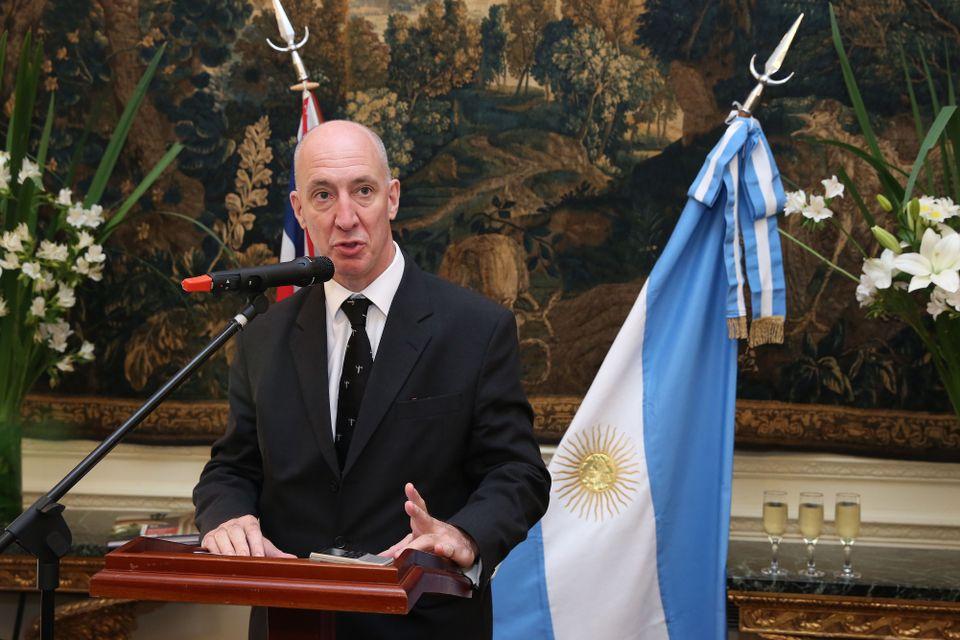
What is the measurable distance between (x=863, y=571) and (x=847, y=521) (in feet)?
0.80

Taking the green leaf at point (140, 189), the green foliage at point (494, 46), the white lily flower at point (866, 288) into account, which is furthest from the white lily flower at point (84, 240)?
the white lily flower at point (866, 288)

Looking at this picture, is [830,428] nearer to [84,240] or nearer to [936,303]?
[936,303]

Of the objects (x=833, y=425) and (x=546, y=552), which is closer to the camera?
(x=546, y=552)

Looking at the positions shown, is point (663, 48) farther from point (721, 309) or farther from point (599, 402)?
point (599, 402)

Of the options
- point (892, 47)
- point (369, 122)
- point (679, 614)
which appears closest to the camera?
point (679, 614)

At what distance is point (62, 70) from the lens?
459 cm

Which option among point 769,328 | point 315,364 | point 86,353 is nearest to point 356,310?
point 315,364

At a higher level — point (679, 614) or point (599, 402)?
point (599, 402)

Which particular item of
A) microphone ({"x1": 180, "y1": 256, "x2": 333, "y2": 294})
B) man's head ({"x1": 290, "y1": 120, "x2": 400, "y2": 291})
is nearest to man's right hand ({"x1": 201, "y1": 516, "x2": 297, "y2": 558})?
microphone ({"x1": 180, "y1": 256, "x2": 333, "y2": 294})

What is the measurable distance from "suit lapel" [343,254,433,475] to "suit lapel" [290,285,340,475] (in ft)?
0.24

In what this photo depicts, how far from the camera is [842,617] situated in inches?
148

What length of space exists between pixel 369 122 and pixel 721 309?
1.65 metres

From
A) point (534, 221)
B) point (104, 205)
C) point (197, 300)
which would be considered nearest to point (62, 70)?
point (104, 205)

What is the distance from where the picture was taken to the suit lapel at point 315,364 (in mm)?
2400
